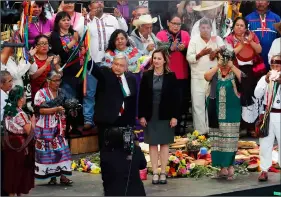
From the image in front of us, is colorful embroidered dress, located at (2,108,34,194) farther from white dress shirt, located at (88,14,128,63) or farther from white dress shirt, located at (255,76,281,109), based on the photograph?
white dress shirt, located at (88,14,128,63)

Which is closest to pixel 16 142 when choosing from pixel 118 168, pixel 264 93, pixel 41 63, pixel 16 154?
pixel 16 154

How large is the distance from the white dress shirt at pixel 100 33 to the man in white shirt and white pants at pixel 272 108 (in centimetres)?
255

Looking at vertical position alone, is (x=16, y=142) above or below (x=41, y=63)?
below

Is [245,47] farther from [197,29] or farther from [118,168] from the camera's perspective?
[118,168]

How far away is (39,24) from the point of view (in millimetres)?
13531

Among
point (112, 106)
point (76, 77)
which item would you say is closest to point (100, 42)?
point (76, 77)

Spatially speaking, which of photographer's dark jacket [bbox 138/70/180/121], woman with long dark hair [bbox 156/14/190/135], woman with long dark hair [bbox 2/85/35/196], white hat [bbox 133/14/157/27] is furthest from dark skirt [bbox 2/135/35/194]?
→ white hat [bbox 133/14/157/27]

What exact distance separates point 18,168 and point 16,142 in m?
0.28

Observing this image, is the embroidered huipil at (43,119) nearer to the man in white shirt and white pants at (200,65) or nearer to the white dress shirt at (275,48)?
the man in white shirt and white pants at (200,65)

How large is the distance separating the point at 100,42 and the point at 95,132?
1.22 meters

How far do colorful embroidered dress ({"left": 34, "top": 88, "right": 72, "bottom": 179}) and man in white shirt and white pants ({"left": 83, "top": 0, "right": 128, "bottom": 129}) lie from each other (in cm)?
186

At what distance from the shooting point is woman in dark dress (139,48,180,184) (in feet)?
39.6


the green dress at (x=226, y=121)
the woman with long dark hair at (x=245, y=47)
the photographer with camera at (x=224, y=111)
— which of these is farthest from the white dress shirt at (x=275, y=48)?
the green dress at (x=226, y=121)

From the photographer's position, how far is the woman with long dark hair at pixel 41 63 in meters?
12.9
